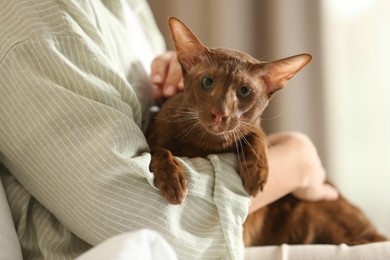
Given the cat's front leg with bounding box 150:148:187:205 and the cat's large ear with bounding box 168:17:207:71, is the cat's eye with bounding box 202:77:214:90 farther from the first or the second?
the cat's front leg with bounding box 150:148:187:205

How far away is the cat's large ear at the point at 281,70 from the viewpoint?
0.99 metres

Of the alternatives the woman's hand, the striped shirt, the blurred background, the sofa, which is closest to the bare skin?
the woman's hand

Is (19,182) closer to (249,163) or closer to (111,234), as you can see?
(111,234)

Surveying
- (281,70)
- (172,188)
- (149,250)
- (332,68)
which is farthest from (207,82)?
(332,68)

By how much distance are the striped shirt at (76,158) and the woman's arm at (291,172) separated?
199 mm

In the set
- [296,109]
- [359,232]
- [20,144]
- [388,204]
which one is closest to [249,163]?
[20,144]

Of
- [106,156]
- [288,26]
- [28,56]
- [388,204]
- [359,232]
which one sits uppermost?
[28,56]

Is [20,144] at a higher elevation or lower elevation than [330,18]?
higher

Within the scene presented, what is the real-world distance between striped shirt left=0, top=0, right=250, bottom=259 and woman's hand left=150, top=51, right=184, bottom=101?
0.34 metres

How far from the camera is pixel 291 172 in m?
1.11

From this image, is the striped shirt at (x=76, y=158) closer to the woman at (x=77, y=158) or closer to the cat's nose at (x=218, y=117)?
the woman at (x=77, y=158)

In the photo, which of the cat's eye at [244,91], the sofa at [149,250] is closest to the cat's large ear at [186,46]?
the cat's eye at [244,91]

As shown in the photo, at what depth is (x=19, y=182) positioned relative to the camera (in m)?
0.86

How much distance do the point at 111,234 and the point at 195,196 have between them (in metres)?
0.16
